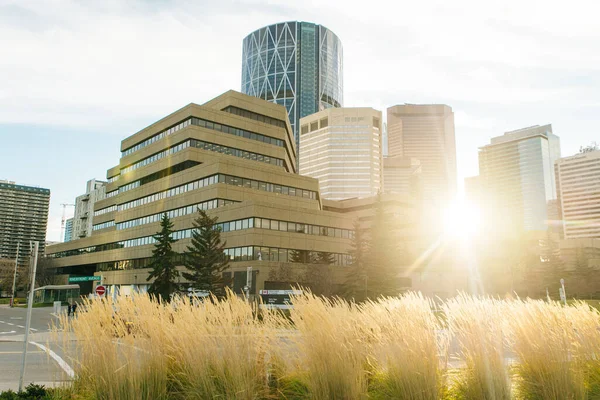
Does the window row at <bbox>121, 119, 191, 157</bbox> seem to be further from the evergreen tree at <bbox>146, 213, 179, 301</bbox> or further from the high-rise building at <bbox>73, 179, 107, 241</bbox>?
the high-rise building at <bbox>73, 179, 107, 241</bbox>

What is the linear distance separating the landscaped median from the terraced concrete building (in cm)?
4238

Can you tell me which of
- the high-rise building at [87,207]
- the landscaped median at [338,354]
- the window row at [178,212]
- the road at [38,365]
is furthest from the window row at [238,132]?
the high-rise building at [87,207]

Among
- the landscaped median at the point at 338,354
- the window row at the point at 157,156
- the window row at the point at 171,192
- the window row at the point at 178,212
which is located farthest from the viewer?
the window row at the point at 157,156

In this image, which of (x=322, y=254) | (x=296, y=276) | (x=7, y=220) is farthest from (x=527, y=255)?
(x=7, y=220)

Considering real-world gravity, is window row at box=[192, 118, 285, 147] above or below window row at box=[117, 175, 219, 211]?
above

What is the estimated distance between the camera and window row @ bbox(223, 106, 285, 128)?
70000mm

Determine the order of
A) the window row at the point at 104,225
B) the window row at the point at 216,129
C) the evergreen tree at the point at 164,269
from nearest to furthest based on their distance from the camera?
the evergreen tree at the point at 164,269, the window row at the point at 216,129, the window row at the point at 104,225

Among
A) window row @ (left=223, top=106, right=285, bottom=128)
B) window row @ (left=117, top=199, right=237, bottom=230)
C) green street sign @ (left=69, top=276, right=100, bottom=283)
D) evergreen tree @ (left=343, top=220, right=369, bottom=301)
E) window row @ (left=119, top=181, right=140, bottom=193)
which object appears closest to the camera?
evergreen tree @ (left=343, top=220, right=369, bottom=301)

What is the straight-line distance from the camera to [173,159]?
67.5 meters

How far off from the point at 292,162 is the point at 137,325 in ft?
271

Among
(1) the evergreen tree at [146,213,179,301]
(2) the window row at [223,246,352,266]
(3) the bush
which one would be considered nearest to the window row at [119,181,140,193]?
(2) the window row at [223,246,352,266]

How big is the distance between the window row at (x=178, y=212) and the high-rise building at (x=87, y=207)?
95.1 m

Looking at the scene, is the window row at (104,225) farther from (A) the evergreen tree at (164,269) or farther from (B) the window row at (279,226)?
(A) the evergreen tree at (164,269)

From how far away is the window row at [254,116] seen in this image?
7000cm
